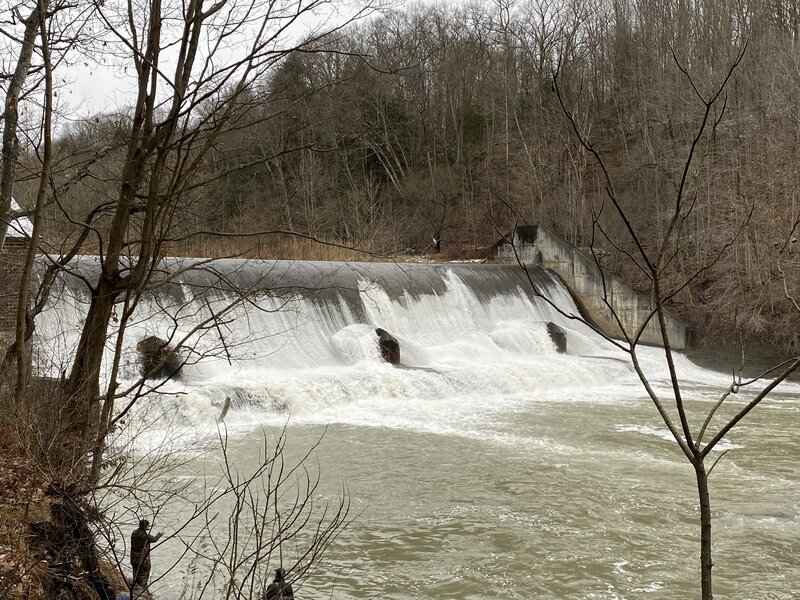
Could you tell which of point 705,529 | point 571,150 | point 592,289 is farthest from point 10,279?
point 592,289

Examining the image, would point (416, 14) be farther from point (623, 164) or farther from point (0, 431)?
point (0, 431)

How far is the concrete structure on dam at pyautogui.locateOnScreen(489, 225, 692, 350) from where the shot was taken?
62.7 ft

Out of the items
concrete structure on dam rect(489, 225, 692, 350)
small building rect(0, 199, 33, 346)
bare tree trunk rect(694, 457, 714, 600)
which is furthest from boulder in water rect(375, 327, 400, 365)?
bare tree trunk rect(694, 457, 714, 600)

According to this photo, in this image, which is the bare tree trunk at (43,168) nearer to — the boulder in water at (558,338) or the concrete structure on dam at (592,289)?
the boulder in water at (558,338)

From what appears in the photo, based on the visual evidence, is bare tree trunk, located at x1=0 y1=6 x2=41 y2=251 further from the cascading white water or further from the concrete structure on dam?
the concrete structure on dam

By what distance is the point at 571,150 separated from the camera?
59.0 feet

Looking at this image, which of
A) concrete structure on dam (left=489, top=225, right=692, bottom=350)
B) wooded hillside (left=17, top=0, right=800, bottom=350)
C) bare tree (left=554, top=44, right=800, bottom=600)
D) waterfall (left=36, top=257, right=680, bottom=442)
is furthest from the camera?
concrete structure on dam (left=489, top=225, right=692, bottom=350)

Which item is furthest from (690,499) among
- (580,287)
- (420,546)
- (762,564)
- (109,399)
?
(580,287)

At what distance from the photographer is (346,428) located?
10586 mm

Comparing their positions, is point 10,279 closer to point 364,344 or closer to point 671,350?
point 364,344

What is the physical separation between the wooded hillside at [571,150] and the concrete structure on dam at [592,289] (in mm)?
823

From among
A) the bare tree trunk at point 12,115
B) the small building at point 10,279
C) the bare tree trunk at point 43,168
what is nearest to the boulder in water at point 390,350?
the small building at point 10,279

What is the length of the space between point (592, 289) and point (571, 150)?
4.46 metres

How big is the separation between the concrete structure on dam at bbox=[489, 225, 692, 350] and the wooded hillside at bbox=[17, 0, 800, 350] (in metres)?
0.82
